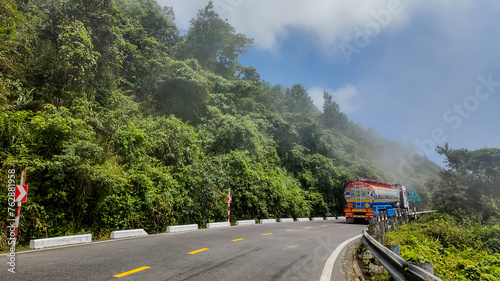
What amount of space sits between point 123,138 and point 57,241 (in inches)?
248

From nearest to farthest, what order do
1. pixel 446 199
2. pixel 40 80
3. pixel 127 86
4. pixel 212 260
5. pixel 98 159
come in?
pixel 212 260, pixel 98 159, pixel 40 80, pixel 127 86, pixel 446 199

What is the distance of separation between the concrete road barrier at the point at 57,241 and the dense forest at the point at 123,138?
116 cm

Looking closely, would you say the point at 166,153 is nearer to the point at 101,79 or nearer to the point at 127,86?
the point at 101,79

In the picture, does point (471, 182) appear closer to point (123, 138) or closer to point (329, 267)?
→ point (329, 267)

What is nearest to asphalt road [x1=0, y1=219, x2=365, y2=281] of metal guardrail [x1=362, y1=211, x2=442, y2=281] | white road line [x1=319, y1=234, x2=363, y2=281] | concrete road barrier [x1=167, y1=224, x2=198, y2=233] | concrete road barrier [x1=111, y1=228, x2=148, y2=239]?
white road line [x1=319, y1=234, x2=363, y2=281]

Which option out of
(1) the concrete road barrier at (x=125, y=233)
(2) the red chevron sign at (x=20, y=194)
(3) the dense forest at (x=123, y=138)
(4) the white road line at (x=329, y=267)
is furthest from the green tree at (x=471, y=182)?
(2) the red chevron sign at (x=20, y=194)

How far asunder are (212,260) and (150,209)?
7170 mm

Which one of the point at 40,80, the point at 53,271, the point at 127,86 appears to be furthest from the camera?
the point at 127,86

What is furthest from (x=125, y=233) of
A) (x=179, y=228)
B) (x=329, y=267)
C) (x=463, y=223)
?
(x=463, y=223)

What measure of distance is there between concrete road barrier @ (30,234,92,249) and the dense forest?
1165 mm

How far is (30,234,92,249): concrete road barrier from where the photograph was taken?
24.2 ft

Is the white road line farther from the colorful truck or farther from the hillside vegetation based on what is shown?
the colorful truck

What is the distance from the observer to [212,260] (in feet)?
20.5

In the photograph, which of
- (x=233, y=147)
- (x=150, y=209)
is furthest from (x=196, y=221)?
(x=233, y=147)
